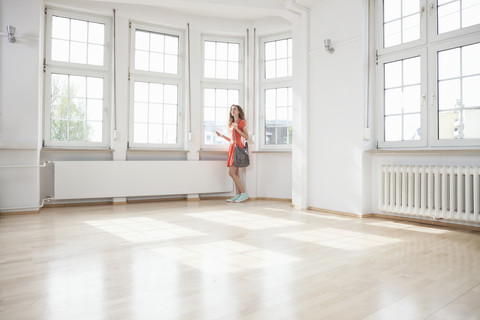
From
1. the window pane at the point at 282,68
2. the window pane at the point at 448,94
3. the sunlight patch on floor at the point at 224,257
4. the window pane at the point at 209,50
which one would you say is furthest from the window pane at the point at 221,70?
the sunlight patch on floor at the point at 224,257

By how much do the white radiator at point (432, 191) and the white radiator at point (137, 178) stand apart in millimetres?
2613

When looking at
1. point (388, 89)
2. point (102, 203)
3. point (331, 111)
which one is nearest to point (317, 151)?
point (331, 111)

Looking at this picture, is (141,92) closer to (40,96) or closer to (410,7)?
(40,96)

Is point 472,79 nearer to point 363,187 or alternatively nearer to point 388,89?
point 388,89

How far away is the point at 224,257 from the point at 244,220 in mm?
1474

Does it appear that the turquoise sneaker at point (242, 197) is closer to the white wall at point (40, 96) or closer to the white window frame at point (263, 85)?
the white wall at point (40, 96)

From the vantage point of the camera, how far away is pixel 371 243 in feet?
9.08

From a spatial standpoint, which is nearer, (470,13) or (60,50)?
(470,13)

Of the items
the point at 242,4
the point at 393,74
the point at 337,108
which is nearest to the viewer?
the point at 393,74

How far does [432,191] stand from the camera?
3436mm

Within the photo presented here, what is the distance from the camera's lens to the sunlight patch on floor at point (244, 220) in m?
3.52

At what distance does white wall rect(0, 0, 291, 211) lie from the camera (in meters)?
4.00

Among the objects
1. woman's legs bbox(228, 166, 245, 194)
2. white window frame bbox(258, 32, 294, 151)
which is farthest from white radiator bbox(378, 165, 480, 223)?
woman's legs bbox(228, 166, 245, 194)

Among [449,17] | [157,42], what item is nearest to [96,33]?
[157,42]
